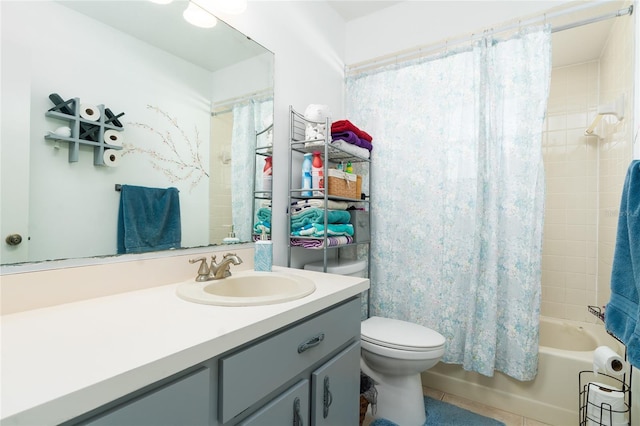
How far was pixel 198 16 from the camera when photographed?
4.42 feet

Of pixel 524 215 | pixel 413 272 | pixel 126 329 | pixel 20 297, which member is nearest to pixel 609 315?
pixel 524 215

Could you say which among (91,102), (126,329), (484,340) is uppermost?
(91,102)

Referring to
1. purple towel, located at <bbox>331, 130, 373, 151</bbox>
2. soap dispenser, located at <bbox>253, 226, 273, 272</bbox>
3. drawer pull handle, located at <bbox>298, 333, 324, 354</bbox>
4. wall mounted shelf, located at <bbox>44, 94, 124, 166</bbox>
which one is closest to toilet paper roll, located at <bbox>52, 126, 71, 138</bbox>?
wall mounted shelf, located at <bbox>44, 94, 124, 166</bbox>

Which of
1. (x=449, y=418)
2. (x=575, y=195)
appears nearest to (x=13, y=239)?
(x=449, y=418)

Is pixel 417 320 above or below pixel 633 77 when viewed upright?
below

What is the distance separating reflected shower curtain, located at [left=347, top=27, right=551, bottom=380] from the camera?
1752 millimetres

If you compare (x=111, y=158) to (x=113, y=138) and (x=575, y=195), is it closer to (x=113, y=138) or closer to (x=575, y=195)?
(x=113, y=138)

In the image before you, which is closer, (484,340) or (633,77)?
(633,77)

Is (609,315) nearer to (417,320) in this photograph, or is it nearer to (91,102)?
(417,320)

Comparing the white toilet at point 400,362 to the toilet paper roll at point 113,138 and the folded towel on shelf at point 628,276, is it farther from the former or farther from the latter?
the toilet paper roll at point 113,138

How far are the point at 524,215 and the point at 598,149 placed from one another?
126cm

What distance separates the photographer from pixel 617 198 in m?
1.83

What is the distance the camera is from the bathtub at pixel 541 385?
5.69 feet

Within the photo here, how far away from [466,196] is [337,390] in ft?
4.33
